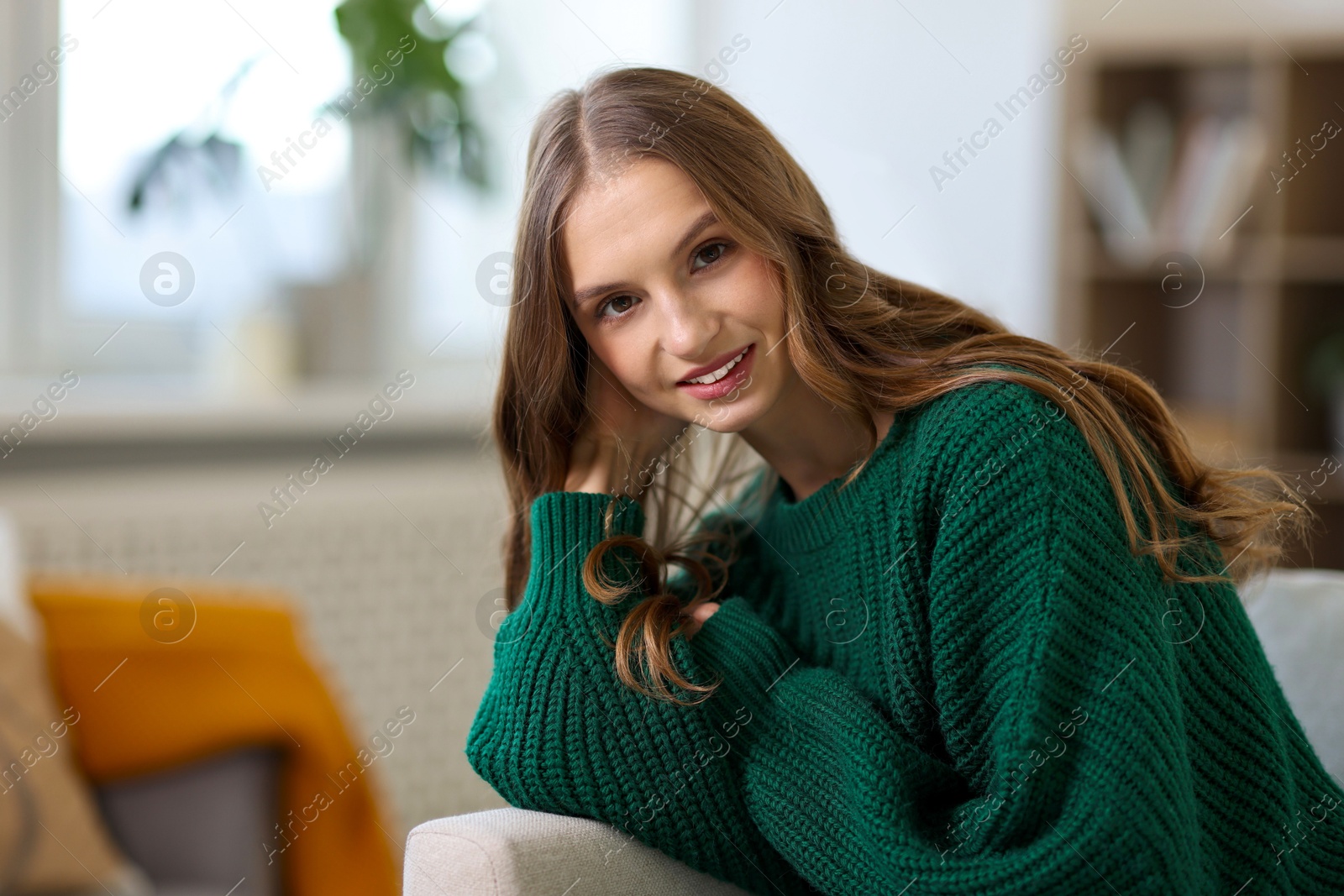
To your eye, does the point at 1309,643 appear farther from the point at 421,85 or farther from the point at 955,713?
the point at 421,85

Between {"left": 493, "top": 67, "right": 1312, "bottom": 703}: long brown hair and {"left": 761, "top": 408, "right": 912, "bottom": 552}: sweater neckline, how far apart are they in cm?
2

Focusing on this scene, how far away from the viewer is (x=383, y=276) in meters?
3.21

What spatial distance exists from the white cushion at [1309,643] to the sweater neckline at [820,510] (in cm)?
46

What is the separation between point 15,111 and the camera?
2.58m

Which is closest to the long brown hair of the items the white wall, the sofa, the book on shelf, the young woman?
the young woman

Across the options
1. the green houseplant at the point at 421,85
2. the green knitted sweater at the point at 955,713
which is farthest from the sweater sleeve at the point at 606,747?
the green houseplant at the point at 421,85

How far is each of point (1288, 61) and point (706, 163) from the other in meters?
2.47

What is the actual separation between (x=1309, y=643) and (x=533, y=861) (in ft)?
2.83

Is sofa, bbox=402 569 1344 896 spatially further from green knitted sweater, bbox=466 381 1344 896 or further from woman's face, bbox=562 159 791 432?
woman's face, bbox=562 159 791 432

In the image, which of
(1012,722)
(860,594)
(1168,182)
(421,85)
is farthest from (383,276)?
(1012,722)

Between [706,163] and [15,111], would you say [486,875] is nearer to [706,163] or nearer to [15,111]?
[706,163]

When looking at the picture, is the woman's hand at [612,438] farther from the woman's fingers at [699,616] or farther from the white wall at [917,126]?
the white wall at [917,126]

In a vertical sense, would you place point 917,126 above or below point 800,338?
above

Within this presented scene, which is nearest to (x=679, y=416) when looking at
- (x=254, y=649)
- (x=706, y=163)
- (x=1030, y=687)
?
(x=706, y=163)
